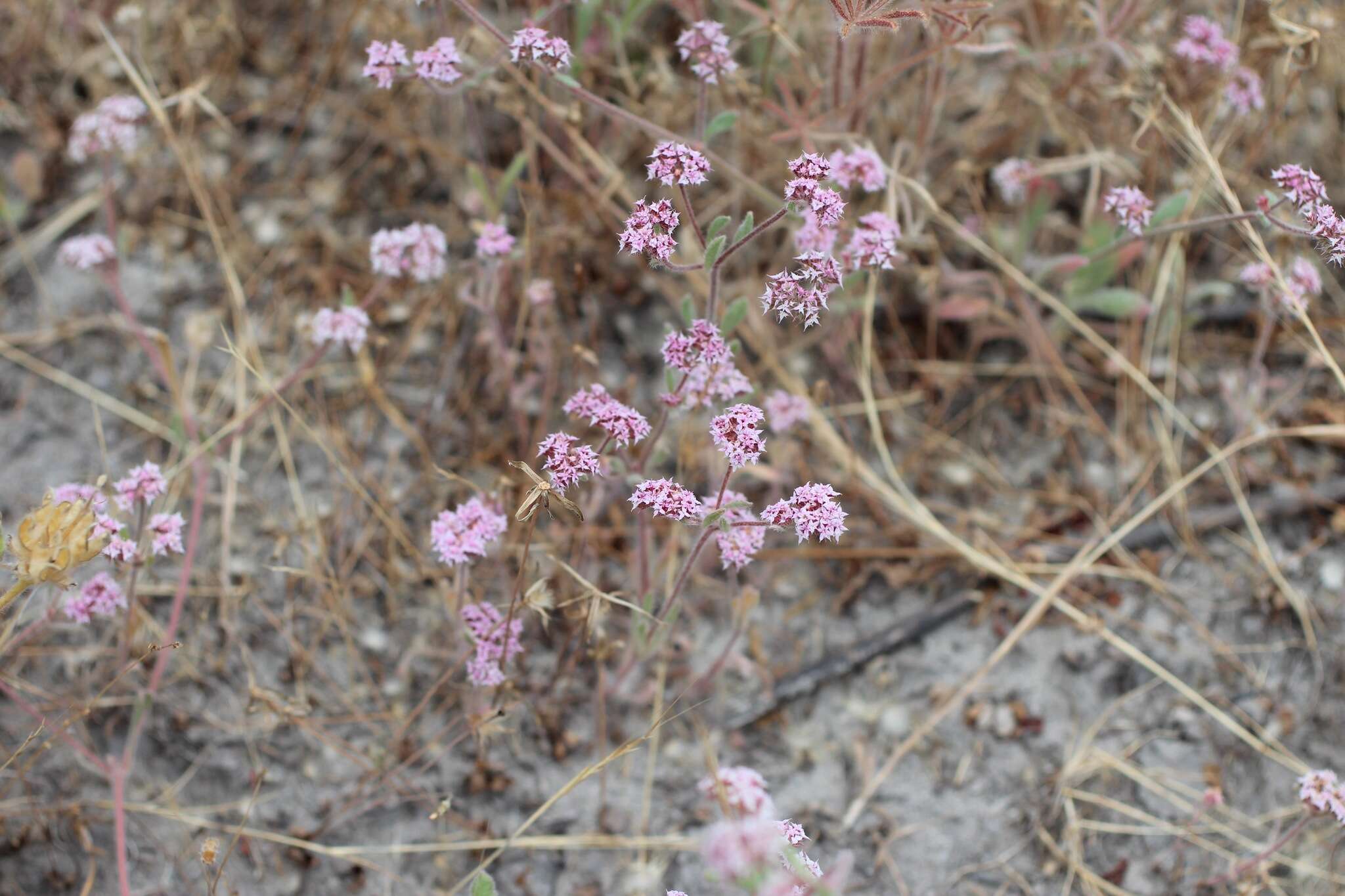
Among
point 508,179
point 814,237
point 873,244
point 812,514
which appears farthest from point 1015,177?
point 812,514

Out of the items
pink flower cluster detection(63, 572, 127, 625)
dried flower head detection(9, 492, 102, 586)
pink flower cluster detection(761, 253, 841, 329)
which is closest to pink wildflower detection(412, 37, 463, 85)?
pink flower cluster detection(761, 253, 841, 329)

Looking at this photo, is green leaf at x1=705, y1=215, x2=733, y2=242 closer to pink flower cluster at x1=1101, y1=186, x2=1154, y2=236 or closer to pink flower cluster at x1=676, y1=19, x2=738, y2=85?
pink flower cluster at x1=676, y1=19, x2=738, y2=85

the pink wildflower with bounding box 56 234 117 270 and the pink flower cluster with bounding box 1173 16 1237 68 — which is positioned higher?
the pink flower cluster with bounding box 1173 16 1237 68

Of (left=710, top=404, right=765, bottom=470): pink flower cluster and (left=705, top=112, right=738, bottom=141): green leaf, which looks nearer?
(left=710, top=404, right=765, bottom=470): pink flower cluster

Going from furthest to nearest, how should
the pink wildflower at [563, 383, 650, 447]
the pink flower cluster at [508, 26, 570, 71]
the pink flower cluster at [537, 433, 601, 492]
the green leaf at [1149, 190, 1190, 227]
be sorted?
the green leaf at [1149, 190, 1190, 227], the pink flower cluster at [508, 26, 570, 71], the pink wildflower at [563, 383, 650, 447], the pink flower cluster at [537, 433, 601, 492]

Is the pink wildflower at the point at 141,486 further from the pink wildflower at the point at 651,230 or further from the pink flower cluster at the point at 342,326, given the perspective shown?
the pink wildflower at the point at 651,230

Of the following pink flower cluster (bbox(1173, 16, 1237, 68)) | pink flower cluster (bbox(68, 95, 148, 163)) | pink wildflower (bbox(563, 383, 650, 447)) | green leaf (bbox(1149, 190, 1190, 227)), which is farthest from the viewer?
pink flower cluster (bbox(1173, 16, 1237, 68))

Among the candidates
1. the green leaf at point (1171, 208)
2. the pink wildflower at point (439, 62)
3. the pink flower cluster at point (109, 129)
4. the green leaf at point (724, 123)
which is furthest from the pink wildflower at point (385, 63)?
the green leaf at point (1171, 208)

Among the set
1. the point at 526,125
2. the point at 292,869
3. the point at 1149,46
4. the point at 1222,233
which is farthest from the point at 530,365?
the point at 1222,233
